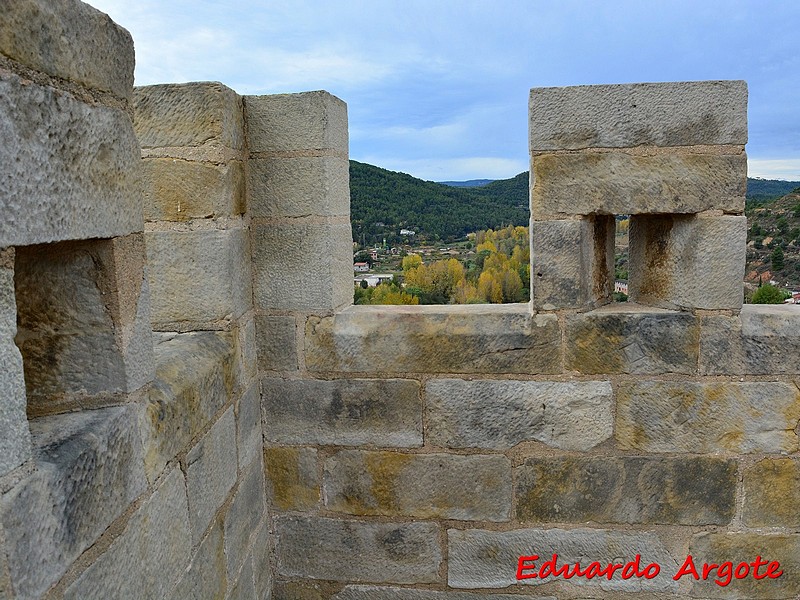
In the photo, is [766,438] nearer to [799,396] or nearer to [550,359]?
[799,396]

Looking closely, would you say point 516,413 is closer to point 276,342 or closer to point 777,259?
point 276,342

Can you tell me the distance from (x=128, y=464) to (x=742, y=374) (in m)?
2.10

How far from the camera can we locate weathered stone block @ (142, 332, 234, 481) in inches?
67.9

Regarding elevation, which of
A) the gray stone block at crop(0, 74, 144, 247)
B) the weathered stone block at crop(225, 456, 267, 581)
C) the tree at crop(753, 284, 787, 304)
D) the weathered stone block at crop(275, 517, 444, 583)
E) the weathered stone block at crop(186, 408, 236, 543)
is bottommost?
the weathered stone block at crop(275, 517, 444, 583)

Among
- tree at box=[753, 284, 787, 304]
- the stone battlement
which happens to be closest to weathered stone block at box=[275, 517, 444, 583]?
the stone battlement

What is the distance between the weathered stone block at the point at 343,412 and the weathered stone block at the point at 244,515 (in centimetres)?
19

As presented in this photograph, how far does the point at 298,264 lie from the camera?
2.69m

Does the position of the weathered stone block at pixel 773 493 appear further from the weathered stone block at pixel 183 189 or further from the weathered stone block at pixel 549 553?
the weathered stone block at pixel 183 189

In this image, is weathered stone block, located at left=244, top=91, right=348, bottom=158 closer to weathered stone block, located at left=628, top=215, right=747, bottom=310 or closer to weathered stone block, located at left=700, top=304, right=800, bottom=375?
weathered stone block, located at left=628, top=215, right=747, bottom=310

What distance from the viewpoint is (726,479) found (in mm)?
2629

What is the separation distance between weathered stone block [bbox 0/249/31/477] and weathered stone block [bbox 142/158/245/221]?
1283mm

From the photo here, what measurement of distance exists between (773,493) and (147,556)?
221 cm


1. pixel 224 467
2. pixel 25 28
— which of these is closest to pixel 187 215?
pixel 224 467

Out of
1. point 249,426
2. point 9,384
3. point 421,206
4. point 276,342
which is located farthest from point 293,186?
point 421,206
